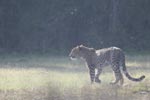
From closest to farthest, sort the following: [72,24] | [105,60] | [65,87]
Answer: [65,87]
[105,60]
[72,24]

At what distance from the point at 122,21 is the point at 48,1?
4.62 meters

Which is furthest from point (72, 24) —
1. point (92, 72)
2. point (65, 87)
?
point (65, 87)

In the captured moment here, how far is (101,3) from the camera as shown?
121ft

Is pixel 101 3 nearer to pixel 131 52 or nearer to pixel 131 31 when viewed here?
pixel 131 31

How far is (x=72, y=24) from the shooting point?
1426 inches

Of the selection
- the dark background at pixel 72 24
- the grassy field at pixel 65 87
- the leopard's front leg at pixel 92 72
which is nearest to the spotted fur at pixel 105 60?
the leopard's front leg at pixel 92 72

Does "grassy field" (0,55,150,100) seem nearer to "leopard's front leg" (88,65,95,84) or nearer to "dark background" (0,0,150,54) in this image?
"leopard's front leg" (88,65,95,84)

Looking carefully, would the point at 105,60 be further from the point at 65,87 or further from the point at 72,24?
the point at 72,24

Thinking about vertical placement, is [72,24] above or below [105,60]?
above

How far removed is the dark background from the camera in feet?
115

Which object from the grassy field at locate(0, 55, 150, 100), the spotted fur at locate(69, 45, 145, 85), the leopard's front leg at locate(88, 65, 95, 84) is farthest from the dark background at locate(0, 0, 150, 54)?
the leopard's front leg at locate(88, 65, 95, 84)

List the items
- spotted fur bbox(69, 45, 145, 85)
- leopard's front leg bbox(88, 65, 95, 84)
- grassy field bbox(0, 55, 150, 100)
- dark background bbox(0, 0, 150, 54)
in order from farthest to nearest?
dark background bbox(0, 0, 150, 54) → leopard's front leg bbox(88, 65, 95, 84) → spotted fur bbox(69, 45, 145, 85) → grassy field bbox(0, 55, 150, 100)

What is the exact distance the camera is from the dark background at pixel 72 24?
34938mm

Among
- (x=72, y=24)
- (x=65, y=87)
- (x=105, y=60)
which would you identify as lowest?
(x=65, y=87)
